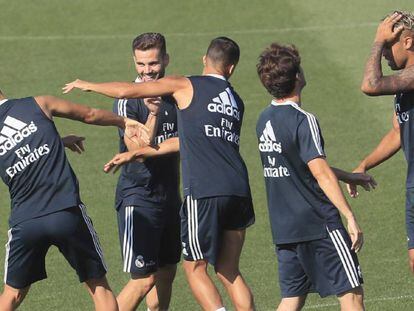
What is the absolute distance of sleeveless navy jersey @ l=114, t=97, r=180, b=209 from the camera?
37.5 ft

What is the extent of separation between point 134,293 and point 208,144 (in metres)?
1.76

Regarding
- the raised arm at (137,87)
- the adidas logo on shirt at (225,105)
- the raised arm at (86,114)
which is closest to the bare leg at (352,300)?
the adidas logo on shirt at (225,105)

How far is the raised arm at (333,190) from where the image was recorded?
946 centimetres

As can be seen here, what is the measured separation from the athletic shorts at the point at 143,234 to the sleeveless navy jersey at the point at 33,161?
124cm

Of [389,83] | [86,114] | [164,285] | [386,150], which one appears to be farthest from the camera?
[164,285]

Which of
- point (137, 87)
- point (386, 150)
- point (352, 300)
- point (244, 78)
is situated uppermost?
point (244, 78)

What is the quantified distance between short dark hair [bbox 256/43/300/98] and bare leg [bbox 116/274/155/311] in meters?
2.52

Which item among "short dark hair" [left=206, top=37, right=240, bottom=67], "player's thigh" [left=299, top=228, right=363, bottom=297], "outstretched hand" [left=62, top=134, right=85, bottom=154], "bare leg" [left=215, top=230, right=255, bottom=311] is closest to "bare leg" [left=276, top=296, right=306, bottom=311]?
"player's thigh" [left=299, top=228, right=363, bottom=297]

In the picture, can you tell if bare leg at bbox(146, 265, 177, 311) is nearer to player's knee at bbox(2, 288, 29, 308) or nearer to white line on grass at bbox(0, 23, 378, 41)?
player's knee at bbox(2, 288, 29, 308)

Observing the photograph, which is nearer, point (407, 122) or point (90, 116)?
point (407, 122)

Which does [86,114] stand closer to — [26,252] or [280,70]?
[26,252]

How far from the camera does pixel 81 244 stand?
10.3 metres

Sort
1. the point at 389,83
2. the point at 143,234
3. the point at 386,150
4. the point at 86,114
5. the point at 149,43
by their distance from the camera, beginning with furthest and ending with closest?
the point at 143,234
the point at 149,43
the point at 386,150
the point at 86,114
the point at 389,83

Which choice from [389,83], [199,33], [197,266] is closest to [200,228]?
[197,266]
